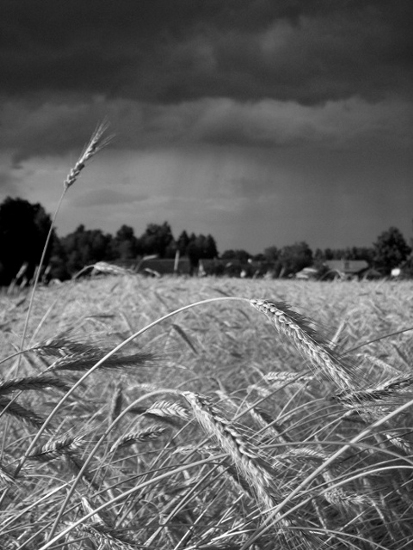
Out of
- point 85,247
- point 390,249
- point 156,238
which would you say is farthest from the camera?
point 85,247

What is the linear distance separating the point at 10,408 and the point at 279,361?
2859 millimetres

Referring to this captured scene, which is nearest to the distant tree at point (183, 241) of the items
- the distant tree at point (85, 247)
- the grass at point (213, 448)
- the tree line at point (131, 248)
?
the tree line at point (131, 248)

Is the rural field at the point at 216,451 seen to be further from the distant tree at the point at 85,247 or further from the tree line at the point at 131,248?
the distant tree at the point at 85,247

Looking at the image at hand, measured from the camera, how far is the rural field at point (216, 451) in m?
1.29

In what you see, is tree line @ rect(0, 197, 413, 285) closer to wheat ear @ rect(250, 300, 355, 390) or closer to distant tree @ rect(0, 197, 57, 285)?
distant tree @ rect(0, 197, 57, 285)

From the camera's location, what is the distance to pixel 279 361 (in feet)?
14.2

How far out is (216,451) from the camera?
6.21 feet

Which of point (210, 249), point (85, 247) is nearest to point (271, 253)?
point (210, 249)

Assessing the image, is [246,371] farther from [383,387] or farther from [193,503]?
[383,387]

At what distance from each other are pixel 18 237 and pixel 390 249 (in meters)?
45.5

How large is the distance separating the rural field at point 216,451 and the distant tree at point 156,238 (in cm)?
6097

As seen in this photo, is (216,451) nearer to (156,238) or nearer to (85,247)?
(156,238)

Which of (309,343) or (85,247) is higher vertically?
(85,247)

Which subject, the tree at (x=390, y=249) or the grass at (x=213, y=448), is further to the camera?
the tree at (x=390, y=249)
